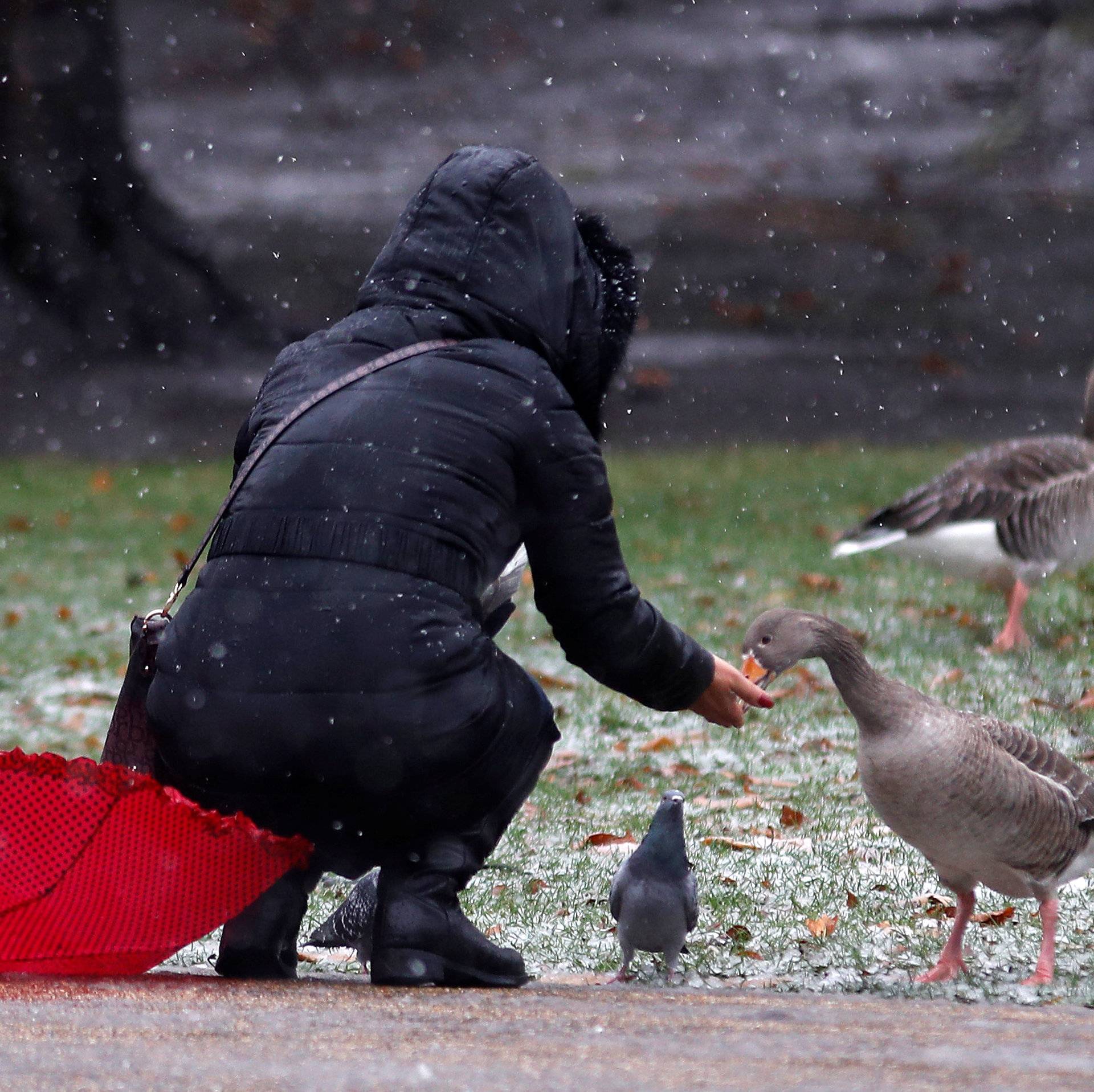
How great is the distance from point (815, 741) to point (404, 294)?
11.7ft

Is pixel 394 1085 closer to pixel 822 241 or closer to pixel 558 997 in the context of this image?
pixel 558 997

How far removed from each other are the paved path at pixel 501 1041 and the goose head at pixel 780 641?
966 mm

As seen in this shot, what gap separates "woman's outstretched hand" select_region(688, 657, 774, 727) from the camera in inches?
154

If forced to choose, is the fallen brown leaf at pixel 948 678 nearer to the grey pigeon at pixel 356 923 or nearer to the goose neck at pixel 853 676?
the goose neck at pixel 853 676

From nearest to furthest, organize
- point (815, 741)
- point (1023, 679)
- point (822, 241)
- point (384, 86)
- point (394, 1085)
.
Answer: point (394, 1085), point (815, 741), point (1023, 679), point (822, 241), point (384, 86)

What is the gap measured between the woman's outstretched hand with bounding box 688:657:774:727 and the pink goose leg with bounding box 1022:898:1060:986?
0.88 metres

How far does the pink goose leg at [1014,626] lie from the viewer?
8.41 meters

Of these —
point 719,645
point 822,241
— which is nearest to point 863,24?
point 822,241

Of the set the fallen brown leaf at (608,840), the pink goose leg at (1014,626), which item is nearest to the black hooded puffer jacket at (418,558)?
the fallen brown leaf at (608,840)

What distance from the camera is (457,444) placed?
3.56 m

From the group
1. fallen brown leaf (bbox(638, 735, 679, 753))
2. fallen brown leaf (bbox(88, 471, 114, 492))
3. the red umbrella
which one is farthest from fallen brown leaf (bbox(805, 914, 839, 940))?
fallen brown leaf (bbox(88, 471, 114, 492))

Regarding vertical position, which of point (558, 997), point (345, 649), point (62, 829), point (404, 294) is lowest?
point (558, 997)

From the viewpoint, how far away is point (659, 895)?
3947mm

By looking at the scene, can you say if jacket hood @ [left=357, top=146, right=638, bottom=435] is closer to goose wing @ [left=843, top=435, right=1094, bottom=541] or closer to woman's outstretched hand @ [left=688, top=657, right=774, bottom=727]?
woman's outstretched hand @ [left=688, top=657, right=774, bottom=727]
